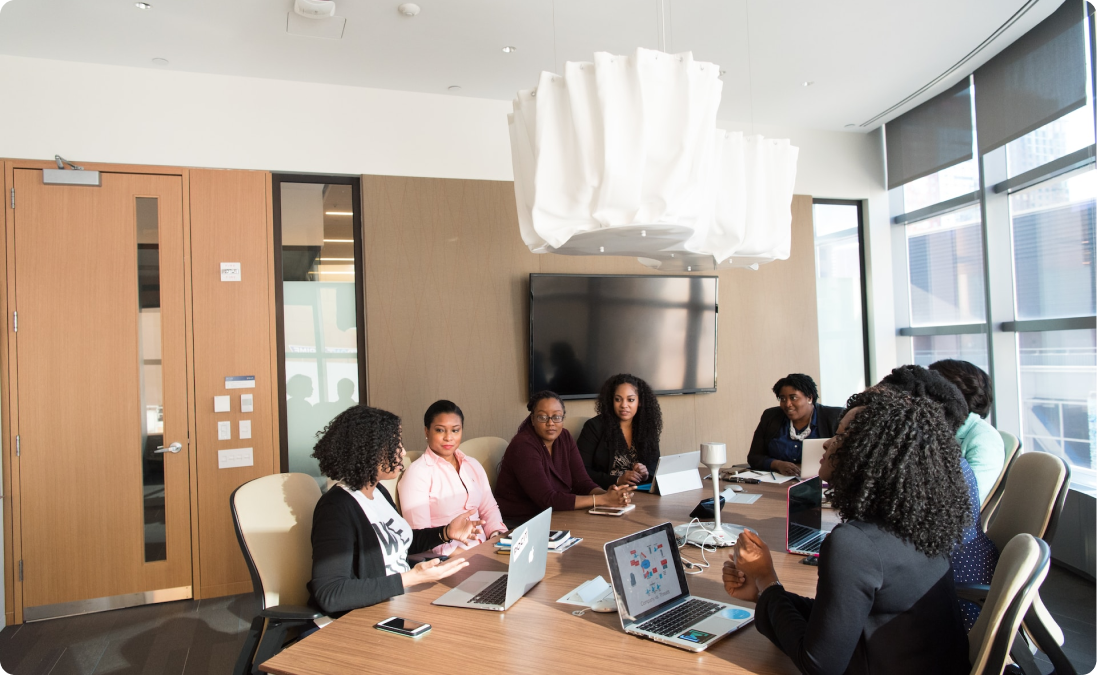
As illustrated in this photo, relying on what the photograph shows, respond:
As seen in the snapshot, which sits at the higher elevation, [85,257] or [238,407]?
[85,257]

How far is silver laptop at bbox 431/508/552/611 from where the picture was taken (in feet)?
6.06

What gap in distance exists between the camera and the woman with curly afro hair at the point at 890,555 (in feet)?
4.52

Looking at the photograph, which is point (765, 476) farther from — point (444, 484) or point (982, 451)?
point (444, 484)

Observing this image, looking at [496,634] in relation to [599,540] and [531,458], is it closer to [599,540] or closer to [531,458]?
[599,540]

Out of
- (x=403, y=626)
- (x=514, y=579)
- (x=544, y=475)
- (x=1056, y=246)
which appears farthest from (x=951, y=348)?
(x=403, y=626)

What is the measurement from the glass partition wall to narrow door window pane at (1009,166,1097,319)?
4421mm

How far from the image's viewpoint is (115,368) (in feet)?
13.0

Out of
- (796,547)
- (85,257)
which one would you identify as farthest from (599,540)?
(85,257)

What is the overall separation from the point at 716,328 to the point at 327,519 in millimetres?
3745

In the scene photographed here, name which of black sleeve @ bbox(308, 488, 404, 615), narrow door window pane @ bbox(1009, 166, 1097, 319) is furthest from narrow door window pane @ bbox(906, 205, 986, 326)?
black sleeve @ bbox(308, 488, 404, 615)

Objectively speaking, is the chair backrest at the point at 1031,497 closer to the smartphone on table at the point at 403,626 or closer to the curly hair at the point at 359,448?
the smartphone on table at the point at 403,626

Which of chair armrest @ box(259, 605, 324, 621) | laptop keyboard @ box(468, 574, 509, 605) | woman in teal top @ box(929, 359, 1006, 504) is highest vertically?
woman in teal top @ box(929, 359, 1006, 504)

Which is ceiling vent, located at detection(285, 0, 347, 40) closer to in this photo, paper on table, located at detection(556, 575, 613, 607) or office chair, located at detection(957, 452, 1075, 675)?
paper on table, located at detection(556, 575, 613, 607)

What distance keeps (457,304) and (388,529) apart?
94.0 inches
